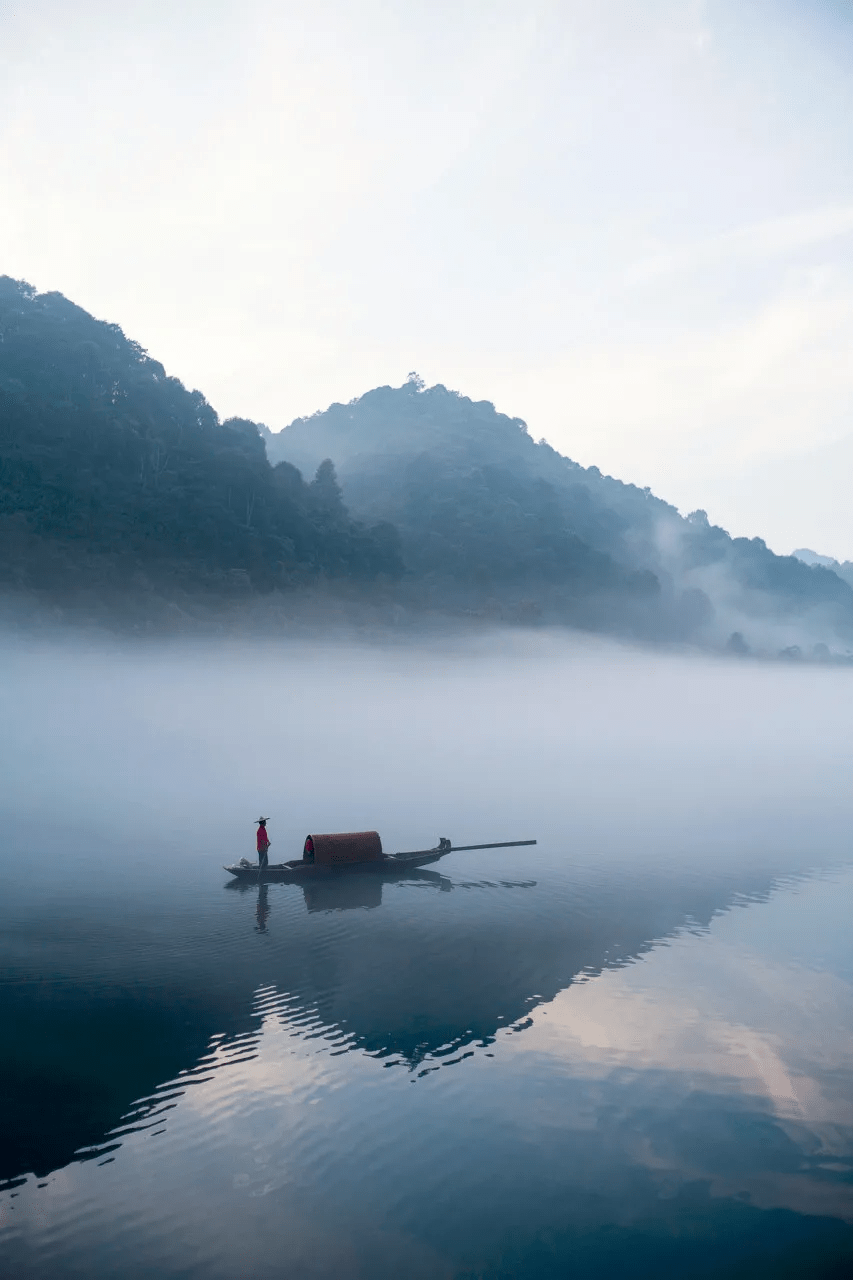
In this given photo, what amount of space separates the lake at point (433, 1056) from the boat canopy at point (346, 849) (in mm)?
1256

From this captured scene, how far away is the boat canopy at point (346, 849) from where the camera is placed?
34.8 meters

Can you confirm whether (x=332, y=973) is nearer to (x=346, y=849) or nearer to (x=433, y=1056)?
(x=433, y=1056)

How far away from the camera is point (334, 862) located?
34.8 meters

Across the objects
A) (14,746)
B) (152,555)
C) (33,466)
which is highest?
(33,466)

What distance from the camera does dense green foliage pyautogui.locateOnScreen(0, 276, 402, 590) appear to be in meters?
122

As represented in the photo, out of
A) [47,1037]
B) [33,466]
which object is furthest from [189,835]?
[33,466]

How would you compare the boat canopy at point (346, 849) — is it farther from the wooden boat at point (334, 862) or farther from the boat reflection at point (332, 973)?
the boat reflection at point (332, 973)

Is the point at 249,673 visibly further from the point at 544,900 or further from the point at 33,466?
the point at 544,900

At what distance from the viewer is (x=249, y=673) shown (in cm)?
14775

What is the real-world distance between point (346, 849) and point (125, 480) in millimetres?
115246

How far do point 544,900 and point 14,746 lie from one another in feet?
291

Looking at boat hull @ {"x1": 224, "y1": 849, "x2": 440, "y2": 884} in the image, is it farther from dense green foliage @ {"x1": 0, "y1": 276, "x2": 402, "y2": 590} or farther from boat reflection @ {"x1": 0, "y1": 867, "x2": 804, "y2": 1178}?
dense green foliage @ {"x1": 0, "y1": 276, "x2": 402, "y2": 590}

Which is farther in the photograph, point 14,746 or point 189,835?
point 14,746

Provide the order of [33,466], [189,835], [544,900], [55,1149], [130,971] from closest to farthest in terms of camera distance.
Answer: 1. [55,1149]
2. [130,971]
3. [544,900]
4. [189,835]
5. [33,466]
